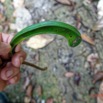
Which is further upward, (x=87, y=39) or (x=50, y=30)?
(x=50, y=30)

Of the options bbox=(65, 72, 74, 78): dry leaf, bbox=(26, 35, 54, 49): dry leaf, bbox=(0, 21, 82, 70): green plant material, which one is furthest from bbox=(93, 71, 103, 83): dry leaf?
bbox=(0, 21, 82, 70): green plant material

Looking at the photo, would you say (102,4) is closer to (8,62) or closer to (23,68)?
(23,68)

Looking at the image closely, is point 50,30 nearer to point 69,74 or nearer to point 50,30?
point 50,30

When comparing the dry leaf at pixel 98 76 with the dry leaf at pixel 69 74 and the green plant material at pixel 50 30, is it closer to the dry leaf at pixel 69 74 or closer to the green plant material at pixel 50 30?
the dry leaf at pixel 69 74

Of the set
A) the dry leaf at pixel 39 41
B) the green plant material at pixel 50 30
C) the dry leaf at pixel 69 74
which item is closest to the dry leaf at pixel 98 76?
the dry leaf at pixel 69 74

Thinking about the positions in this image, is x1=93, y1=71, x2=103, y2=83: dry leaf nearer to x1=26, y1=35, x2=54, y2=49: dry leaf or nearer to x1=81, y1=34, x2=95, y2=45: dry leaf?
x1=81, y1=34, x2=95, y2=45: dry leaf

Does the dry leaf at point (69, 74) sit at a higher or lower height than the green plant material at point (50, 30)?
lower

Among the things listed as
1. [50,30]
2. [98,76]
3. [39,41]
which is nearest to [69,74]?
[98,76]

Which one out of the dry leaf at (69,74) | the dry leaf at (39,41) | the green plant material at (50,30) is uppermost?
the green plant material at (50,30)

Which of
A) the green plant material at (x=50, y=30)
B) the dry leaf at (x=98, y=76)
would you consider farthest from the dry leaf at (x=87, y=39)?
the green plant material at (x=50, y=30)

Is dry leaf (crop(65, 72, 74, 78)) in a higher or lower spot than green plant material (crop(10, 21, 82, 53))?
lower

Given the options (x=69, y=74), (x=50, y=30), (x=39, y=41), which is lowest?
(x=69, y=74)

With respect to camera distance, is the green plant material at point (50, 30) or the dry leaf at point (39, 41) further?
the dry leaf at point (39, 41)
